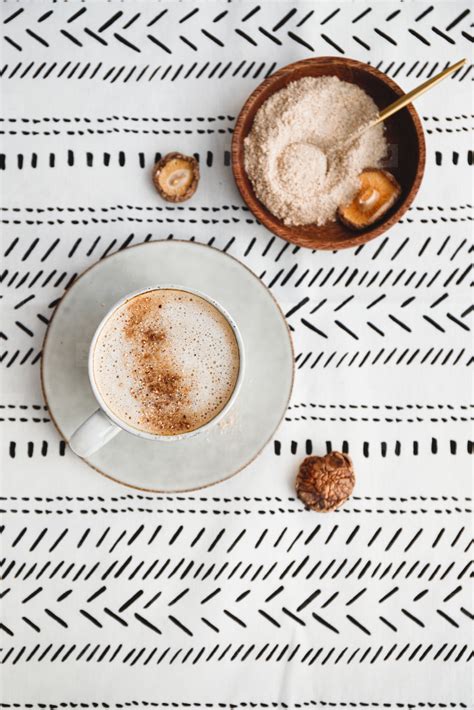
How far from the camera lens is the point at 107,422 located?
74 cm

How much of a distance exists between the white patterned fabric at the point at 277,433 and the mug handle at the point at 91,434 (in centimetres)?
17

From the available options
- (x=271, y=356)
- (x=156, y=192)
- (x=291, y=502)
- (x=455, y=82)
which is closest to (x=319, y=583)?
(x=291, y=502)

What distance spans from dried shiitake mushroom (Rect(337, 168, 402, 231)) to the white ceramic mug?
0.22 metres

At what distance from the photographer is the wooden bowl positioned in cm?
84

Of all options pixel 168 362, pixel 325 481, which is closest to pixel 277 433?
pixel 325 481

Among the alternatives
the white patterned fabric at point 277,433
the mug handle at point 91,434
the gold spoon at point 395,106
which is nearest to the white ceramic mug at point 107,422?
the mug handle at point 91,434

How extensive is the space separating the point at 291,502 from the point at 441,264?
36cm

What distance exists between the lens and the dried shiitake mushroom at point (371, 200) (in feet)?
2.78

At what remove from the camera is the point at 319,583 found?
896mm

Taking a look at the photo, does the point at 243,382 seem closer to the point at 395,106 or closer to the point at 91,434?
the point at 91,434

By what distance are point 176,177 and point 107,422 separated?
1.10 feet

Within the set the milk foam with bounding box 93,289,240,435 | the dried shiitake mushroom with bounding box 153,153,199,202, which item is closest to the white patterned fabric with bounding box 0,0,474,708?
the dried shiitake mushroom with bounding box 153,153,199,202

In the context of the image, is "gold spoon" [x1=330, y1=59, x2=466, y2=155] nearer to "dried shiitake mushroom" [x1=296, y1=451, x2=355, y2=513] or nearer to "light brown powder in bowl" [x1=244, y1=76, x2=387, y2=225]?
"light brown powder in bowl" [x1=244, y1=76, x2=387, y2=225]

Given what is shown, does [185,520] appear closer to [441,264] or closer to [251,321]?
[251,321]
